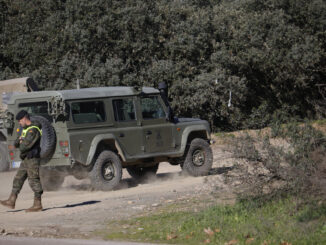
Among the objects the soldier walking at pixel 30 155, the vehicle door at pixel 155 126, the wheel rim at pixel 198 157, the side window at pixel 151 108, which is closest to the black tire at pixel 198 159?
the wheel rim at pixel 198 157

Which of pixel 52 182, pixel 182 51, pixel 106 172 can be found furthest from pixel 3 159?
pixel 182 51

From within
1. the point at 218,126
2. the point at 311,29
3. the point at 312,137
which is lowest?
the point at 218,126

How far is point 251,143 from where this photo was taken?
895cm

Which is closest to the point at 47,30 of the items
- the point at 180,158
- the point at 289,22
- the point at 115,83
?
the point at 115,83

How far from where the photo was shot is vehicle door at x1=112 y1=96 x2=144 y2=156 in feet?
43.1

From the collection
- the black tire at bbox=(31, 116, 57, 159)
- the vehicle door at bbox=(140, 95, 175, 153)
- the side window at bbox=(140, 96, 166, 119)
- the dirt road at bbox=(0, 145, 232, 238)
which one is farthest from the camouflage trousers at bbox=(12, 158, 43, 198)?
the side window at bbox=(140, 96, 166, 119)

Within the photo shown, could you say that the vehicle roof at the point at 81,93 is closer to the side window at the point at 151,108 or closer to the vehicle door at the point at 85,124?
the vehicle door at the point at 85,124

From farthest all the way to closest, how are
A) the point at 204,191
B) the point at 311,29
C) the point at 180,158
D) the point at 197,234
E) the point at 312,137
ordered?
the point at 311,29, the point at 180,158, the point at 204,191, the point at 312,137, the point at 197,234

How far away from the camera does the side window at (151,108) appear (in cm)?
1371

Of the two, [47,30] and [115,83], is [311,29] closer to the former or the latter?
[115,83]

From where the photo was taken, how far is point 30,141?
10297 millimetres

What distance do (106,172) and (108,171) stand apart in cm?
5

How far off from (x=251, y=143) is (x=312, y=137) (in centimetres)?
88

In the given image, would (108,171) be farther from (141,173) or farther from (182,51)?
(182,51)
